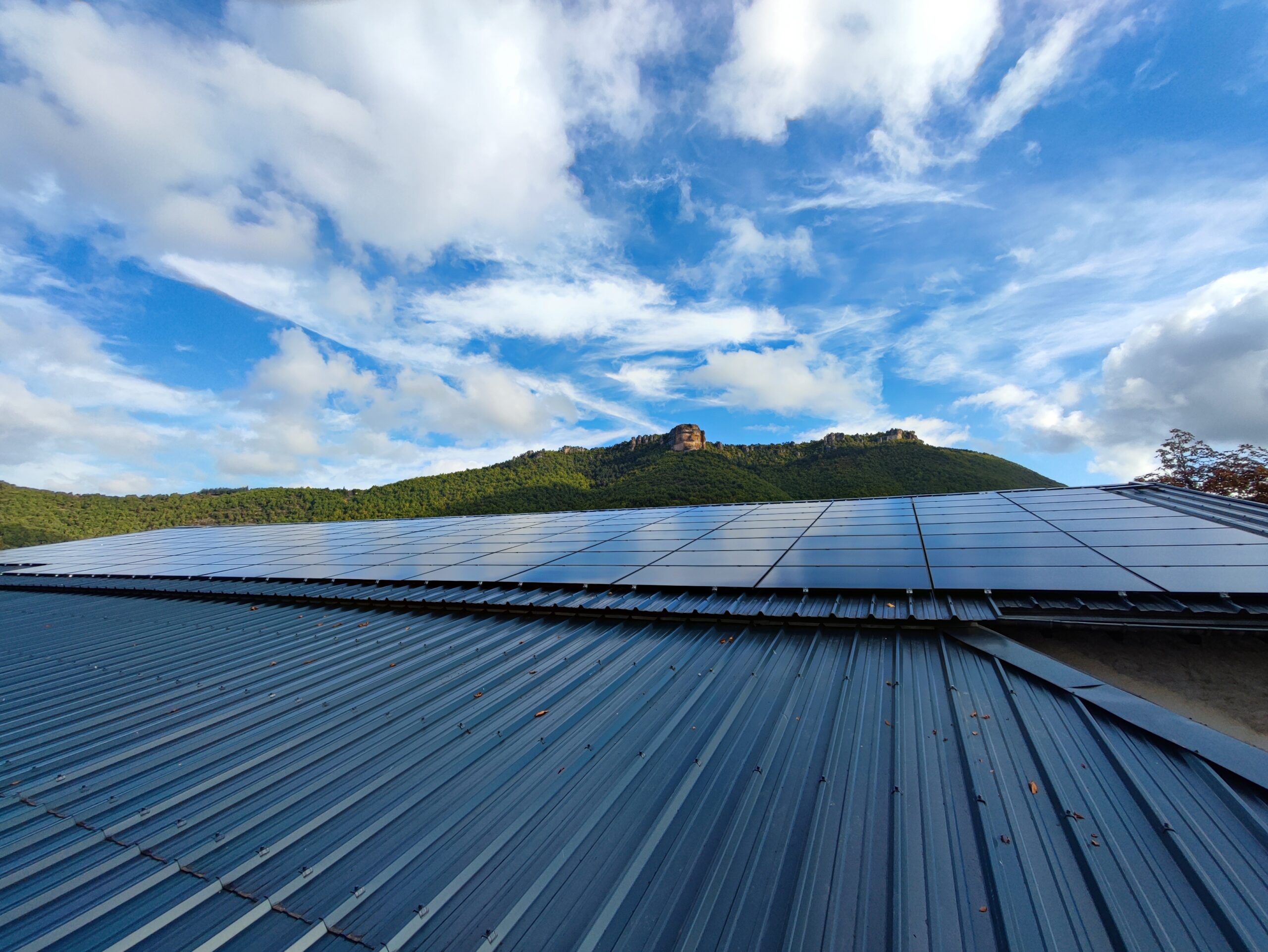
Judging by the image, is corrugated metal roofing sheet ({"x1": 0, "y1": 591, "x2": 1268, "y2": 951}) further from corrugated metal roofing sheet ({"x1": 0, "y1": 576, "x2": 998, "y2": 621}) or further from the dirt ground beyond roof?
the dirt ground beyond roof

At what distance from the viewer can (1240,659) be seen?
563 cm

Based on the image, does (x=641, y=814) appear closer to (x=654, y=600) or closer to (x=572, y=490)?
(x=654, y=600)

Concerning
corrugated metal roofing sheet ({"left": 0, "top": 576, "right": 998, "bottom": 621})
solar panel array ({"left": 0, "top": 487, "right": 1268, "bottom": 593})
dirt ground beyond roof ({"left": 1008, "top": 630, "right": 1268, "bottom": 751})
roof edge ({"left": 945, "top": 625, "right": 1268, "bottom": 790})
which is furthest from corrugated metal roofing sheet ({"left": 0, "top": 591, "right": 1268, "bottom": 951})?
solar panel array ({"left": 0, "top": 487, "right": 1268, "bottom": 593})

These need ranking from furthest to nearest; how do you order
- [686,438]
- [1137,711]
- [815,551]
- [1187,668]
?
1. [686,438]
2. [815,551]
3. [1187,668]
4. [1137,711]

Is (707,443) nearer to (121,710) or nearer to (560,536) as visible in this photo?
(560,536)

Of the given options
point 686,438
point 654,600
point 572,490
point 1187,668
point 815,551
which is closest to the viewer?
point 1187,668

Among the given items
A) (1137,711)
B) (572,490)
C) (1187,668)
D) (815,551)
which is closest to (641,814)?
(1137,711)

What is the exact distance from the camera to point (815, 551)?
9805mm

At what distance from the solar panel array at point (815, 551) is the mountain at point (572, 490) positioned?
31.9 metres

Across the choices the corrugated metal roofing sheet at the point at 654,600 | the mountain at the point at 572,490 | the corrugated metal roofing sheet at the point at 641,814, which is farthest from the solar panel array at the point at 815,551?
the mountain at the point at 572,490

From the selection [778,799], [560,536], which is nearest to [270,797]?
[778,799]

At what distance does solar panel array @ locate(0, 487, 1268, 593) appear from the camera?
743 centimetres

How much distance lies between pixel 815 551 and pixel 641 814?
725 centimetres

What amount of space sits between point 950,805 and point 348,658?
7492 millimetres
